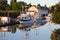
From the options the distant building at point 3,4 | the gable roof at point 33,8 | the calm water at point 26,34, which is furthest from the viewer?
the gable roof at point 33,8

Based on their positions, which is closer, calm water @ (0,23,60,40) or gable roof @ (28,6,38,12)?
calm water @ (0,23,60,40)

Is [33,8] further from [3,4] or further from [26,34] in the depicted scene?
[26,34]

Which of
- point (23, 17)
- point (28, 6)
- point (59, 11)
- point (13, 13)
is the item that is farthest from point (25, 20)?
point (28, 6)

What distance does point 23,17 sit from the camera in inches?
1168

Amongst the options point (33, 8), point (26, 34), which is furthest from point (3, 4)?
point (26, 34)

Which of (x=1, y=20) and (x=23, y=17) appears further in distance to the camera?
(x=23, y=17)

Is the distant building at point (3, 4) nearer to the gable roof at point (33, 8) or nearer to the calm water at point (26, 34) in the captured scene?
the gable roof at point (33, 8)

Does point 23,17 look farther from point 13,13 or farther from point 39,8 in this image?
point 39,8

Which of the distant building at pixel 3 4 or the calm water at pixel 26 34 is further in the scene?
the distant building at pixel 3 4

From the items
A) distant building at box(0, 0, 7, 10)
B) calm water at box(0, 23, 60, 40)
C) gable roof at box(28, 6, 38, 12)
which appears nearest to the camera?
calm water at box(0, 23, 60, 40)

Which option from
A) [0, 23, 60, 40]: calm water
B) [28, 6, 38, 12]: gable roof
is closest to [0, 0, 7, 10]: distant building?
[28, 6, 38, 12]: gable roof

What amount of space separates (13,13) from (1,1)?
359cm

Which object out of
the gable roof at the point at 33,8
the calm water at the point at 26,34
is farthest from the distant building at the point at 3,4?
the calm water at the point at 26,34

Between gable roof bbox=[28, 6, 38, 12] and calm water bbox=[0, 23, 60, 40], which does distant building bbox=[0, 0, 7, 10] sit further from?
calm water bbox=[0, 23, 60, 40]
